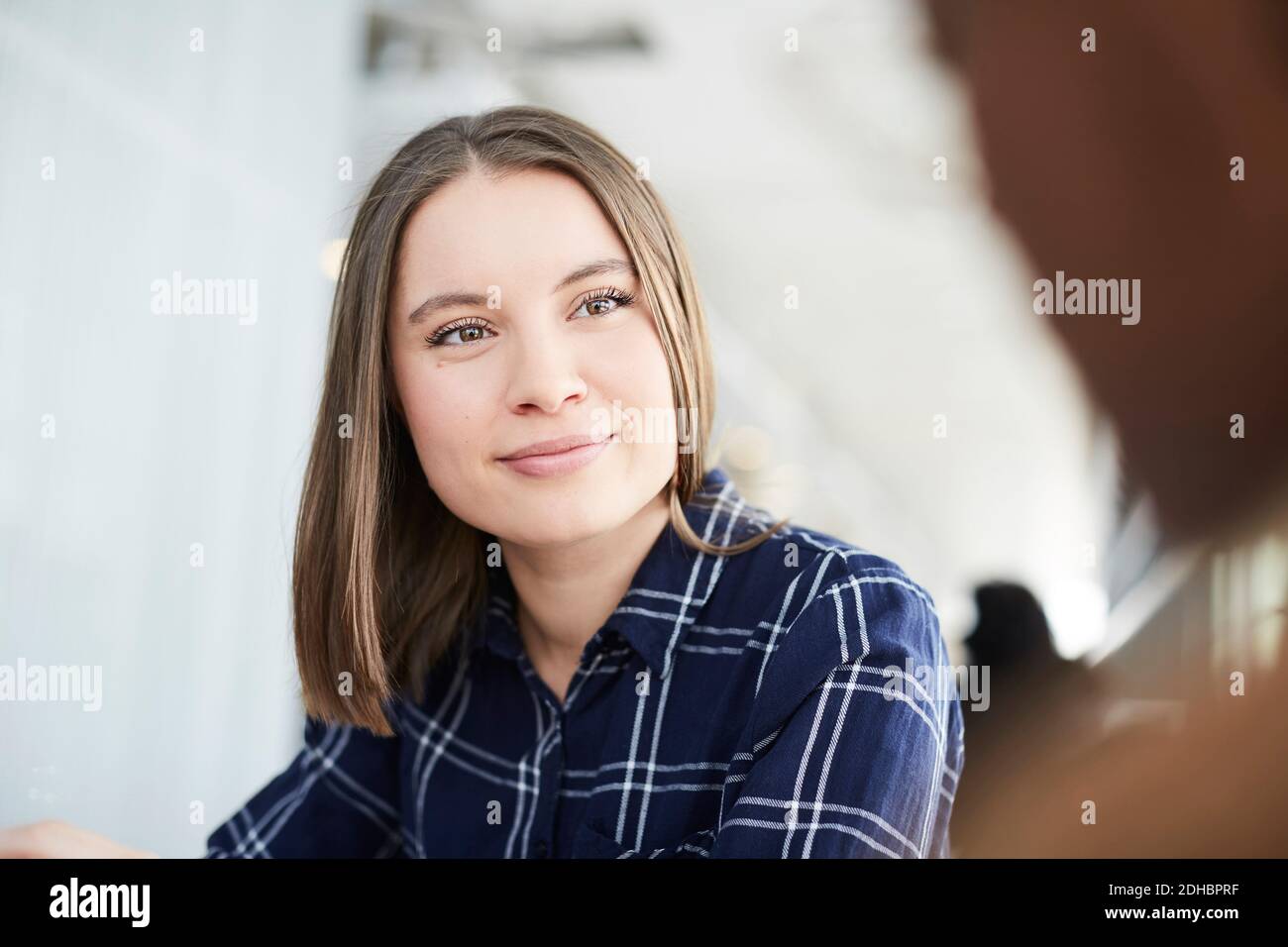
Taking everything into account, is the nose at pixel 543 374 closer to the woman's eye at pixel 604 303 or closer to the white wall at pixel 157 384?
the woman's eye at pixel 604 303

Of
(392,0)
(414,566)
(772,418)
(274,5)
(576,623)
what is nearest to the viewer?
(576,623)

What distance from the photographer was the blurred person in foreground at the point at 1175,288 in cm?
110

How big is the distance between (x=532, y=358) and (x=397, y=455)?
29 centimetres

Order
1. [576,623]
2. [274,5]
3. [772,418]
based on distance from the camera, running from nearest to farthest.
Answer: [576,623] → [274,5] → [772,418]

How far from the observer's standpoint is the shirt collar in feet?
3.07

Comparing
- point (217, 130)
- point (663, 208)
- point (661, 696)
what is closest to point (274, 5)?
point (217, 130)

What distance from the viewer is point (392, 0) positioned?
1.59m

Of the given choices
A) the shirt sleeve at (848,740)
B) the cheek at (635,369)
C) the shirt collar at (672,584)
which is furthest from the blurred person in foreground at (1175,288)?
the cheek at (635,369)

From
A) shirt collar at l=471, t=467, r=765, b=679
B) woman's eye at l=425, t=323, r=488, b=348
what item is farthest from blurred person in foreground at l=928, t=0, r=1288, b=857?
woman's eye at l=425, t=323, r=488, b=348

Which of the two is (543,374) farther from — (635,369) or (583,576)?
(583,576)

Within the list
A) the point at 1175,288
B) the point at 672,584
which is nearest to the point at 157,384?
the point at 672,584

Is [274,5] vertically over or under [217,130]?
over
